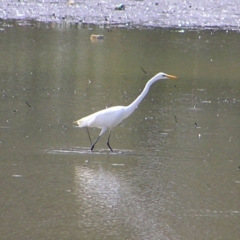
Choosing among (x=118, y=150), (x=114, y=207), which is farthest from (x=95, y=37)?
(x=114, y=207)

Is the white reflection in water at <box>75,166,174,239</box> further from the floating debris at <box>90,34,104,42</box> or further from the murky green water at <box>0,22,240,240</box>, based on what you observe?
the floating debris at <box>90,34,104,42</box>

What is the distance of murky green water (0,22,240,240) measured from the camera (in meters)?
5.90

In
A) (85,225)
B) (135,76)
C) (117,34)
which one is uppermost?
(117,34)

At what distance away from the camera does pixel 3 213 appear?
232 inches

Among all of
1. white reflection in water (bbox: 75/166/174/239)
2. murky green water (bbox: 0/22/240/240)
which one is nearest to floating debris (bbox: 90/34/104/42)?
murky green water (bbox: 0/22/240/240)

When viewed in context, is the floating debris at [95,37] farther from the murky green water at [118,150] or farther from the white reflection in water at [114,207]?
the white reflection in water at [114,207]

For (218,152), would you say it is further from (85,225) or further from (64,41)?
(64,41)

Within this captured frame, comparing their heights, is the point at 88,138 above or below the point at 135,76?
below

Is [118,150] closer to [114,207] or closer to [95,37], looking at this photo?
[114,207]

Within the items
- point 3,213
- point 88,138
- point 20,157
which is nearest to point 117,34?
point 88,138

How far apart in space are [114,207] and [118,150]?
202cm

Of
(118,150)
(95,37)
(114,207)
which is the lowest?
(114,207)

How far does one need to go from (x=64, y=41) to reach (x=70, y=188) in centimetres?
1098

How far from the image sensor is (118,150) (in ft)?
27.0
